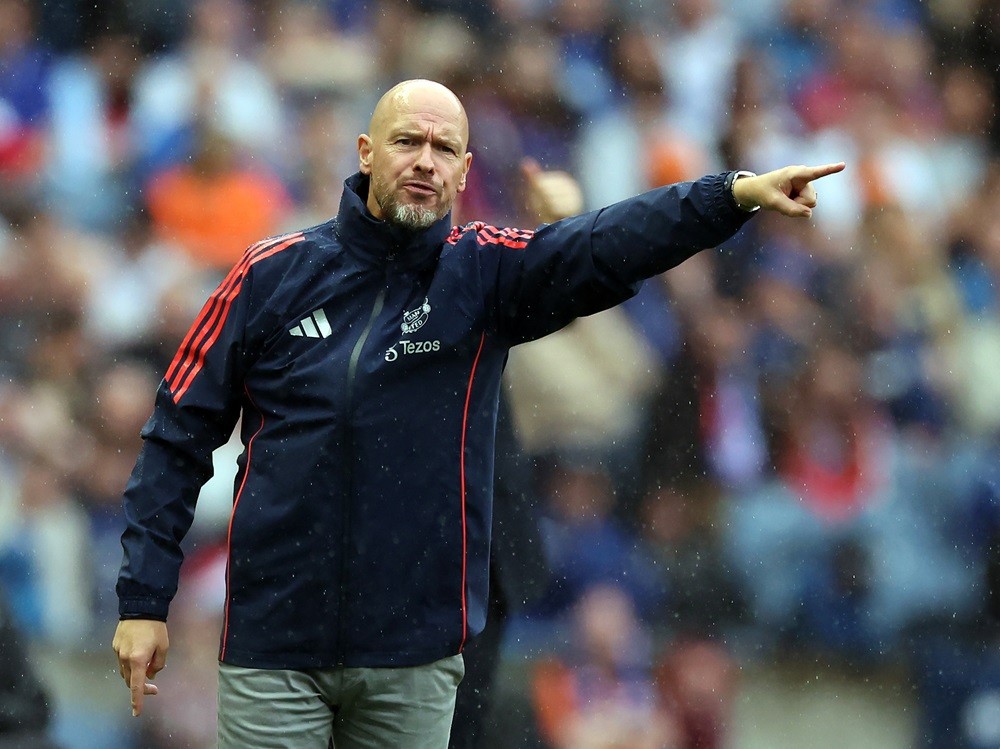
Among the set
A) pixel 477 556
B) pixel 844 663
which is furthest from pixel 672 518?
pixel 477 556

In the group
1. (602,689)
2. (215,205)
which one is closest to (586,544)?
(602,689)

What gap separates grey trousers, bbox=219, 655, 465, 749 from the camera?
9.43ft

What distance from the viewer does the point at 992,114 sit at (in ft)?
21.6

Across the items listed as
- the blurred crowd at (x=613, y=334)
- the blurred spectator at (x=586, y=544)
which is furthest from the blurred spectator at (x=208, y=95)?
the blurred spectator at (x=586, y=544)

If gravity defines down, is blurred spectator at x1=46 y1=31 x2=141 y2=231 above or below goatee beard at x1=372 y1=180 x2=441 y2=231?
above

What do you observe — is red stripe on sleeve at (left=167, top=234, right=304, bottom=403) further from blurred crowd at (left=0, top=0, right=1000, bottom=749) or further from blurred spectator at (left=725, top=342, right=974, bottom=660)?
blurred spectator at (left=725, top=342, right=974, bottom=660)

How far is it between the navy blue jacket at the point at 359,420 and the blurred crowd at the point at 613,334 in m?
1.87

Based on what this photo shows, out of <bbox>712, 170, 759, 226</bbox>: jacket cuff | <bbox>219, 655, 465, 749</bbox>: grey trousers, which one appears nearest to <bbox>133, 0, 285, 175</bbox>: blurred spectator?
<bbox>219, 655, 465, 749</bbox>: grey trousers

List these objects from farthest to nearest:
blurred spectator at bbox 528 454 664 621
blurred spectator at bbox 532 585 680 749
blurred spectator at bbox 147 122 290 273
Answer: blurred spectator at bbox 147 122 290 273 < blurred spectator at bbox 528 454 664 621 < blurred spectator at bbox 532 585 680 749

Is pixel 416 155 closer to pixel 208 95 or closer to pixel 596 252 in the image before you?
pixel 596 252

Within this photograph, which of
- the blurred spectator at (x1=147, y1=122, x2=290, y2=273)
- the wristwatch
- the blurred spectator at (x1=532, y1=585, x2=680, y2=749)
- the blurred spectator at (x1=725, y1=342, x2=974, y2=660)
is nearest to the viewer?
the wristwatch

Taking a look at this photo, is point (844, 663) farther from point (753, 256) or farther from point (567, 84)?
point (567, 84)

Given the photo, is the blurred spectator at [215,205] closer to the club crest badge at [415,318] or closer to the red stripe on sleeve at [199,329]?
the red stripe on sleeve at [199,329]

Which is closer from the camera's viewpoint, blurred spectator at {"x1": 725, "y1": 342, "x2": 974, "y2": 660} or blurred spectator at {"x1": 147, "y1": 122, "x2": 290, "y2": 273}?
blurred spectator at {"x1": 147, "y1": 122, "x2": 290, "y2": 273}
